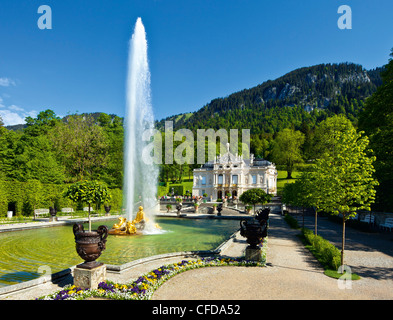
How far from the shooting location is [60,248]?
12.5 m

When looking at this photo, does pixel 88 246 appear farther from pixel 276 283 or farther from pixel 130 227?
pixel 130 227

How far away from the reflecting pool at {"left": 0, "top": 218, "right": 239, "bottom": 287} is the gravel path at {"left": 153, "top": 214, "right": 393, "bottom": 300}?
13.5 ft

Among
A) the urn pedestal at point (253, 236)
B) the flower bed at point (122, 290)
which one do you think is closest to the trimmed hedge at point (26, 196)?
the flower bed at point (122, 290)

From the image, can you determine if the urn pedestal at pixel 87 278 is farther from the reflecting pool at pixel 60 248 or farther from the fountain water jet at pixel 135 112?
the fountain water jet at pixel 135 112

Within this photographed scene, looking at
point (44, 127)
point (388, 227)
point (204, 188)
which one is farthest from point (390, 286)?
point (204, 188)

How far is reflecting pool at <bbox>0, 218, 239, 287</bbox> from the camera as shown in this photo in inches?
356

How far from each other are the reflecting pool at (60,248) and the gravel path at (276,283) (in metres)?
4.11

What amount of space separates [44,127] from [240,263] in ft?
162

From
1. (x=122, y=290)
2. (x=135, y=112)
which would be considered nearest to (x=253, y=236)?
(x=122, y=290)

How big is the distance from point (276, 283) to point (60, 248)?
10.5 m

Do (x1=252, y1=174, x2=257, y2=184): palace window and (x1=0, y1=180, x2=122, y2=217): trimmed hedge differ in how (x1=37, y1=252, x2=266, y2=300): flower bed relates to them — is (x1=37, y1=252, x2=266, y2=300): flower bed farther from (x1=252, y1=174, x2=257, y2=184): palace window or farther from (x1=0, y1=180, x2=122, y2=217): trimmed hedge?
(x1=252, y1=174, x2=257, y2=184): palace window

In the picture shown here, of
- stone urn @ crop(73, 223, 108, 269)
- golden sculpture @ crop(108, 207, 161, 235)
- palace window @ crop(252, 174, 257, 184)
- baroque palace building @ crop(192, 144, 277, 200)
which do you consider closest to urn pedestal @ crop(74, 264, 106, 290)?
stone urn @ crop(73, 223, 108, 269)

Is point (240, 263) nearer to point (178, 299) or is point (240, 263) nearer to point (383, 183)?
point (178, 299)

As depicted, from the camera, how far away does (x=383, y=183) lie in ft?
69.7
